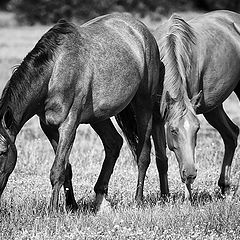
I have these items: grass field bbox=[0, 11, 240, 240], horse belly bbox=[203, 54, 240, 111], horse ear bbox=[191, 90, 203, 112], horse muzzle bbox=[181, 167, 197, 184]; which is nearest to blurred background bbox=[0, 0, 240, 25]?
grass field bbox=[0, 11, 240, 240]

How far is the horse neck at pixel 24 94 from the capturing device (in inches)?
215

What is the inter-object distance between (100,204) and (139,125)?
0.90m

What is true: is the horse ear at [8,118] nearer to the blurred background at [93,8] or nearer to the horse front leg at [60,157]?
the horse front leg at [60,157]

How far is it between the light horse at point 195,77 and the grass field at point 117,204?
1.53ft

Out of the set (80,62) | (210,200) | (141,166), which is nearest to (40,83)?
(80,62)

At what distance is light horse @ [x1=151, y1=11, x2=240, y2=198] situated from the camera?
634 cm

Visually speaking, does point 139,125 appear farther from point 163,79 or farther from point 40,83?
point 40,83

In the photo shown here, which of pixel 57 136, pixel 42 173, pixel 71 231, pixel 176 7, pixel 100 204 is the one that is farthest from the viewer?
pixel 176 7

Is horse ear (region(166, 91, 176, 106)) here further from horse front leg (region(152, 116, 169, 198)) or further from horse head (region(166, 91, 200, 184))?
horse front leg (region(152, 116, 169, 198))

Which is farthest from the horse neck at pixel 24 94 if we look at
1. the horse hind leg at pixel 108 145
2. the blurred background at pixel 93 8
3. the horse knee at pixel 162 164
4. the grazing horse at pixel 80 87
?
the blurred background at pixel 93 8

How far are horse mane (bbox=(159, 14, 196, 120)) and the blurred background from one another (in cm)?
2366

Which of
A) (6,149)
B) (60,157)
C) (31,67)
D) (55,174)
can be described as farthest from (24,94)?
(55,174)

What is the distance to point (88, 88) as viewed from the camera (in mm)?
6008

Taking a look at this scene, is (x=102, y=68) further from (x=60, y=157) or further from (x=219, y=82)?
(x=219, y=82)
